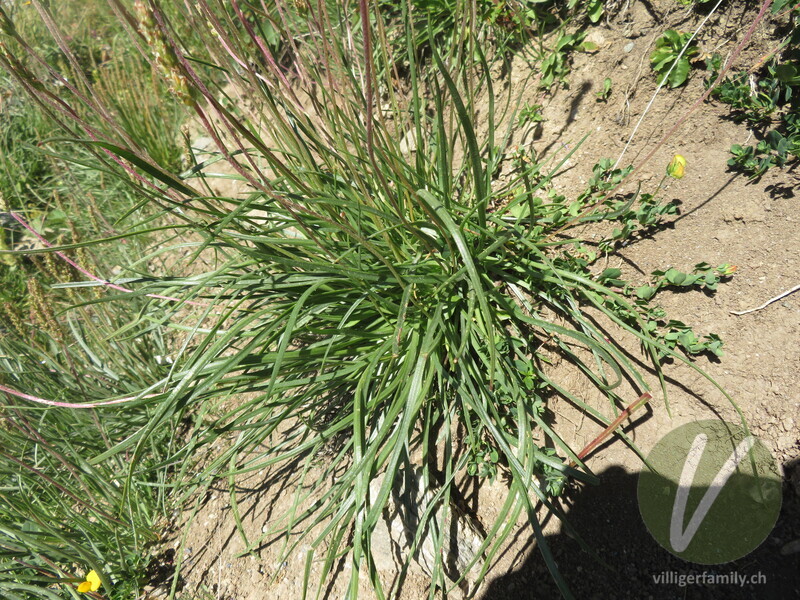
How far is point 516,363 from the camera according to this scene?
5.60 feet

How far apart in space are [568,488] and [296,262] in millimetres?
1162

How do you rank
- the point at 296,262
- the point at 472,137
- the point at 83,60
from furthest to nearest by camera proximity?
the point at 83,60 < the point at 296,262 < the point at 472,137

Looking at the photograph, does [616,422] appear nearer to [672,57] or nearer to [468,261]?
[468,261]

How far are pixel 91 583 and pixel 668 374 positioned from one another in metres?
2.19

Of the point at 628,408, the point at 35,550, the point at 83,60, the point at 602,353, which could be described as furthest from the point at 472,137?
the point at 83,60

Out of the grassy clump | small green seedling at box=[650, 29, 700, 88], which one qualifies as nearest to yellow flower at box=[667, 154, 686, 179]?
the grassy clump

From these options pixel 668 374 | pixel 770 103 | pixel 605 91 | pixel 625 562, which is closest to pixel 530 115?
pixel 605 91

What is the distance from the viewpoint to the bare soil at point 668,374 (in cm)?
142

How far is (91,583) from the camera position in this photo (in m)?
1.76

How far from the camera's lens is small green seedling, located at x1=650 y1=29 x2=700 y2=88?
1920 millimetres

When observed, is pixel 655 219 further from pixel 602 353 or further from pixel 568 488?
pixel 568 488

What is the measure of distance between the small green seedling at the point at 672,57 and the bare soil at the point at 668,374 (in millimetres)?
51

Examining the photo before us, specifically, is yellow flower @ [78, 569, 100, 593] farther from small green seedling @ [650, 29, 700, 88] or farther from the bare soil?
small green seedling @ [650, 29, 700, 88]

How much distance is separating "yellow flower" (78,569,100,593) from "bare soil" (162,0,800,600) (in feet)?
1.06
